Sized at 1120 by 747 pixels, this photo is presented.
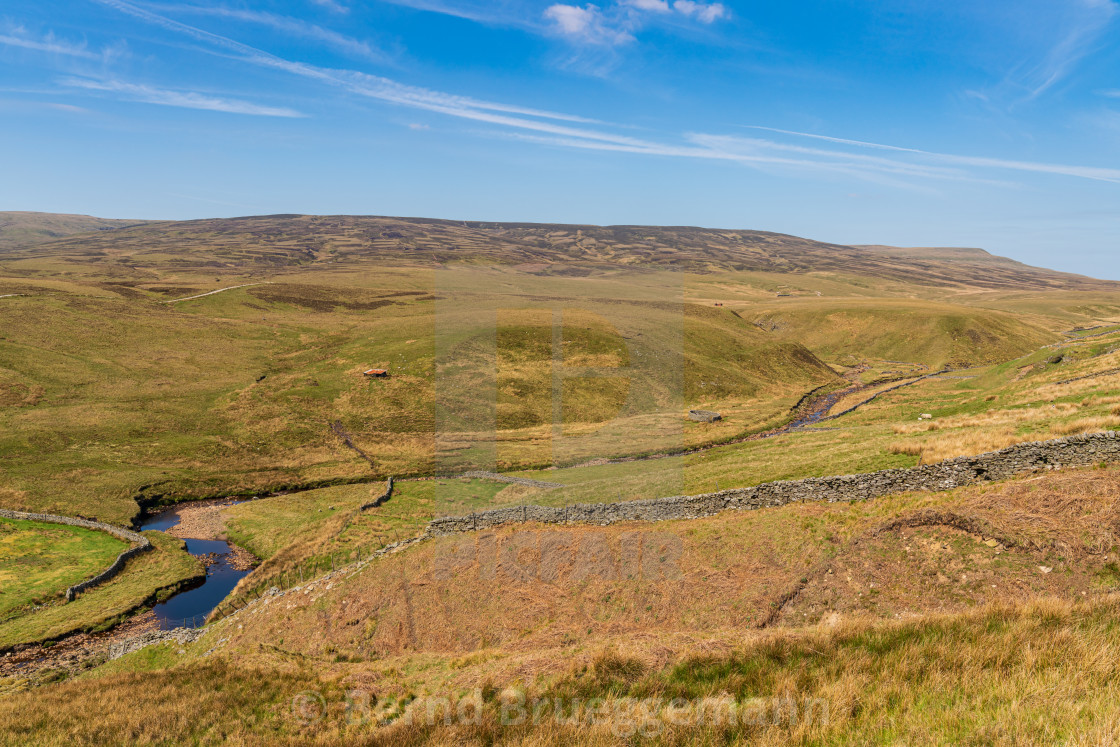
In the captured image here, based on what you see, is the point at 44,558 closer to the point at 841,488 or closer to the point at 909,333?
the point at 841,488

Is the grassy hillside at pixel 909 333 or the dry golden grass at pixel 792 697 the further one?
the grassy hillside at pixel 909 333

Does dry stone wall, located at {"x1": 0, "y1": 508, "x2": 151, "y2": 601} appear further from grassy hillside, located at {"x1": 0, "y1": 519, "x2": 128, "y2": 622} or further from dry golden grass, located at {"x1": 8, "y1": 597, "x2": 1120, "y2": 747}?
dry golden grass, located at {"x1": 8, "y1": 597, "x2": 1120, "y2": 747}

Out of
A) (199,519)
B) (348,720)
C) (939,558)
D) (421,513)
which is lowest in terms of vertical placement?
(199,519)

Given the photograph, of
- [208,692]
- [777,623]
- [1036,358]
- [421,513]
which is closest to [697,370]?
[1036,358]

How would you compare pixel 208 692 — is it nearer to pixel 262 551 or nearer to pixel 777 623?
pixel 777 623

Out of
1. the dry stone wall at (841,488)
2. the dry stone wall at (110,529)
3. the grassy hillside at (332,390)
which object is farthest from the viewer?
the grassy hillside at (332,390)

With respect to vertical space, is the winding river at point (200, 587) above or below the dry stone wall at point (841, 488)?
below

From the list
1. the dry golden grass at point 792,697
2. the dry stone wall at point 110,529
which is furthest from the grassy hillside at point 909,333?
the dry golden grass at point 792,697

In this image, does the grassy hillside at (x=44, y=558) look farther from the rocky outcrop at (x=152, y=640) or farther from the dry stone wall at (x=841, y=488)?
the dry stone wall at (x=841, y=488)

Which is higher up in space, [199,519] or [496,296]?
[496,296]
